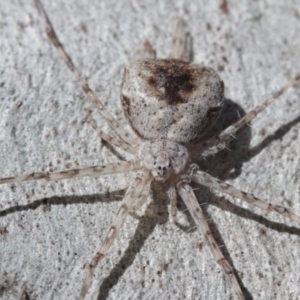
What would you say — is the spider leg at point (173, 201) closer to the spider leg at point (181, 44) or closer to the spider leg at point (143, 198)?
the spider leg at point (143, 198)

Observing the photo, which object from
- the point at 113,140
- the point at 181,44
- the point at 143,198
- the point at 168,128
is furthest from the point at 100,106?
the point at 181,44

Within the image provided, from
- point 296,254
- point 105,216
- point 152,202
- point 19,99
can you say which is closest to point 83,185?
point 105,216

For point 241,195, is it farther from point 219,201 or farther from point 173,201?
point 173,201

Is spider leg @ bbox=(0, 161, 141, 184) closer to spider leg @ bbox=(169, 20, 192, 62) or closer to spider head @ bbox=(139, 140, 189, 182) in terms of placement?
spider head @ bbox=(139, 140, 189, 182)

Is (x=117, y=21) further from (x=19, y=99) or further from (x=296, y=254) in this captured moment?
(x=296, y=254)

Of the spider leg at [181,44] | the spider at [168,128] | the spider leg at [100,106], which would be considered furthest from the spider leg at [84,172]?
the spider leg at [181,44]
